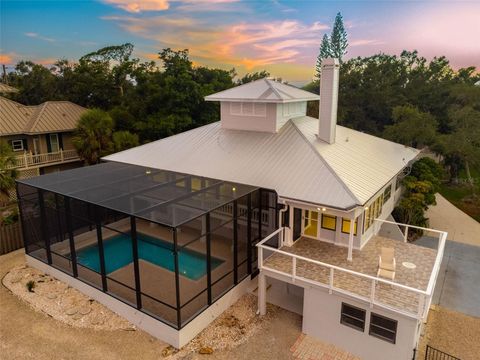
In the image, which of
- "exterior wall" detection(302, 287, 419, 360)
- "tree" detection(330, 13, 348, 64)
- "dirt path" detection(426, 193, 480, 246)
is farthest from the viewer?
"tree" detection(330, 13, 348, 64)

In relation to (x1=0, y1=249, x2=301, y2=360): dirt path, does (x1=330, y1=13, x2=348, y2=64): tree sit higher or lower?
higher

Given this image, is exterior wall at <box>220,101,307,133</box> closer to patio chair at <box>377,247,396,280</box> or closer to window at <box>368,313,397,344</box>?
patio chair at <box>377,247,396,280</box>

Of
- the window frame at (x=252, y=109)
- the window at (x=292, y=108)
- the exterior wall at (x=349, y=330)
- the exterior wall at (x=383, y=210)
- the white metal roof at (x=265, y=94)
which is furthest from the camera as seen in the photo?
the window at (x=292, y=108)

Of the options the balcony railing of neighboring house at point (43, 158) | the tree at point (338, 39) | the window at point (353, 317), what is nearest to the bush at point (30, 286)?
the window at point (353, 317)

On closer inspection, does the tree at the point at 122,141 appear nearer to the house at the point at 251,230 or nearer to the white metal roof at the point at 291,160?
the white metal roof at the point at 291,160

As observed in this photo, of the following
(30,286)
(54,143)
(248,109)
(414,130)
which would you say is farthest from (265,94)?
(54,143)

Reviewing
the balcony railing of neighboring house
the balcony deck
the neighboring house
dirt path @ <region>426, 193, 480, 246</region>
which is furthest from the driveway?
the neighboring house

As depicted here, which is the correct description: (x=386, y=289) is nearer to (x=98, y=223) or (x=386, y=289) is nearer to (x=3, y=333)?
(x=98, y=223)
